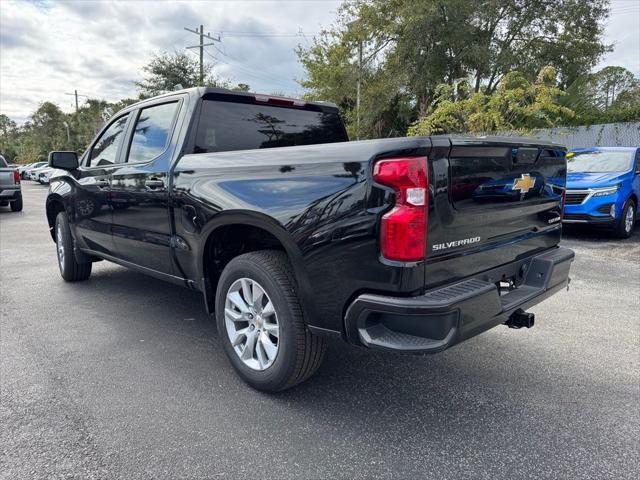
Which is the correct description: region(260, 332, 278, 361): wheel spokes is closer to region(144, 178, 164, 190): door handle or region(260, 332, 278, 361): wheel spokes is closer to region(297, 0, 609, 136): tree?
region(144, 178, 164, 190): door handle

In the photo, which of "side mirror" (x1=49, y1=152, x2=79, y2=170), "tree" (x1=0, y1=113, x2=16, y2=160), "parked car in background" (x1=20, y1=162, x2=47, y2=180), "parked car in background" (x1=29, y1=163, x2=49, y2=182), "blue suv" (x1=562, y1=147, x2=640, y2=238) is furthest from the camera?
"tree" (x1=0, y1=113, x2=16, y2=160)

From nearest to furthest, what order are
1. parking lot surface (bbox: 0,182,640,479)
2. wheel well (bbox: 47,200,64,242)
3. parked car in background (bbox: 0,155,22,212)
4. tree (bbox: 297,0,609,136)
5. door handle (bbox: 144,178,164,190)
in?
parking lot surface (bbox: 0,182,640,479) < door handle (bbox: 144,178,164,190) < wheel well (bbox: 47,200,64,242) < parked car in background (bbox: 0,155,22,212) < tree (bbox: 297,0,609,136)

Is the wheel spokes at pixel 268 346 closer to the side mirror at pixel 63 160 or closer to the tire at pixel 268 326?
the tire at pixel 268 326

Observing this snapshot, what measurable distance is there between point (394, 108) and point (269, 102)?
2021 centimetres

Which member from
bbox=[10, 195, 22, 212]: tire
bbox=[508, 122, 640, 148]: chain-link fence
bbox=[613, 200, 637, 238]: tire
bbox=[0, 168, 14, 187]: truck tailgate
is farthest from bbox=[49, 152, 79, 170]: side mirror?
bbox=[508, 122, 640, 148]: chain-link fence

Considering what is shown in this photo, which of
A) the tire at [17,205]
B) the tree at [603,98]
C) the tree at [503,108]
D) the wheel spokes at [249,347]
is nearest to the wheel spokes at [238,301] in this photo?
the wheel spokes at [249,347]

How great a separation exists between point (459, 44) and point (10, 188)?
16.6m

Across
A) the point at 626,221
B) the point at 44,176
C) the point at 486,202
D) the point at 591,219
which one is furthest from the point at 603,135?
the point at 44,176

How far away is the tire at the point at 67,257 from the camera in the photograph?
532 cm

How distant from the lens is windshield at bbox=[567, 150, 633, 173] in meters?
8.56

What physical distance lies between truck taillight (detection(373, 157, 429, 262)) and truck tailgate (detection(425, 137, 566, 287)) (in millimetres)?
77

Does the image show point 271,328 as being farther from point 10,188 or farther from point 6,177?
point 6,177

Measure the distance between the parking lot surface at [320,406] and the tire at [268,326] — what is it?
0.18 metres

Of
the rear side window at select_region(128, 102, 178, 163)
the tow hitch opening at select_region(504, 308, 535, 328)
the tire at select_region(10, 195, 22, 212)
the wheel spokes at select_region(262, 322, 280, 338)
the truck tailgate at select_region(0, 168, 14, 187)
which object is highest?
the rear side window at select_region(128, 102, 178, 163)
